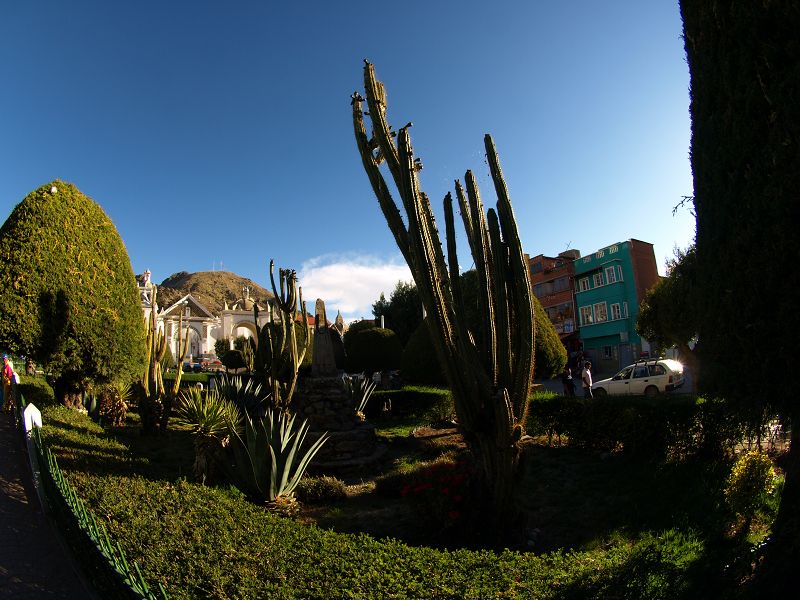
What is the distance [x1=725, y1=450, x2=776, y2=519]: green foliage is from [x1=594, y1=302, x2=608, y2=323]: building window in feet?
108

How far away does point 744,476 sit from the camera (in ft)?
15.8

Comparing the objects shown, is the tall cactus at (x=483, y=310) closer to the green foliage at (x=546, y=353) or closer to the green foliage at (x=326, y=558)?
the green foliage at (x=326, y=558)

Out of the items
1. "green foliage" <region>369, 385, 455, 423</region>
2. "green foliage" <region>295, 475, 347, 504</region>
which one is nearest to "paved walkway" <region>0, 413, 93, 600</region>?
"green foliage" <region>295, 475, 347, 504</region>

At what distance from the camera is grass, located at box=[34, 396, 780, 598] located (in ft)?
10.3

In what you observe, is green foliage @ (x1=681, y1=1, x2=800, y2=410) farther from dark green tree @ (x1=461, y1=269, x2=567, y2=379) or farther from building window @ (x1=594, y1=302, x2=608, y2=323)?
building window @ (x1=594, y1=302, x2=608, y2=323)

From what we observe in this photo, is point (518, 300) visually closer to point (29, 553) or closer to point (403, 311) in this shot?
point (29, 553)

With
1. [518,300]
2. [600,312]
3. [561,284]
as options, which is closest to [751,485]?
[518,300]

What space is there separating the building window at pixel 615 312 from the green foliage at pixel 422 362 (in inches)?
936

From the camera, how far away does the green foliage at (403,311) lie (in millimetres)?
38394

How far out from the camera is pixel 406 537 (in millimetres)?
5188

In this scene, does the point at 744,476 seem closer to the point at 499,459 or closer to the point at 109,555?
the point at 499,459

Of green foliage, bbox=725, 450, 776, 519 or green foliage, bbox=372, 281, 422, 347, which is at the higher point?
green foliage, bbox=372, 281, 422, 347

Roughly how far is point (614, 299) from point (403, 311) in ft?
52.8

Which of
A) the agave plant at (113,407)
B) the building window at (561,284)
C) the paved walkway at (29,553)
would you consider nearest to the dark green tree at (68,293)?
the agave plant at (113,407)
